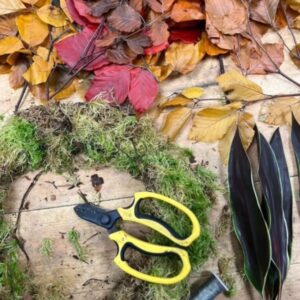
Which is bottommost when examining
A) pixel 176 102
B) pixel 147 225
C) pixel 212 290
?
pixel 212 290

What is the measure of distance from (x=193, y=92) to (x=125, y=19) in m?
0.18

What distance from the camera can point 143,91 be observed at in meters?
0.95

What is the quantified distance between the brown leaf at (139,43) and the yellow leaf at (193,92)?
107 millimetres

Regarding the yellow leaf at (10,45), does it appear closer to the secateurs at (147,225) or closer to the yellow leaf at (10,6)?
the yellow leaf at (10,6)

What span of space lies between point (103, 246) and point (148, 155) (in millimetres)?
184

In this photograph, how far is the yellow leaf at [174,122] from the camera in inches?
37.8

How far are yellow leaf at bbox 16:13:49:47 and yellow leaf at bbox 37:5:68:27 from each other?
13mm

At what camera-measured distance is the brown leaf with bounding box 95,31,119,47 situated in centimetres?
95

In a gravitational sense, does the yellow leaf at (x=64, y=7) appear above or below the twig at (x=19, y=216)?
above

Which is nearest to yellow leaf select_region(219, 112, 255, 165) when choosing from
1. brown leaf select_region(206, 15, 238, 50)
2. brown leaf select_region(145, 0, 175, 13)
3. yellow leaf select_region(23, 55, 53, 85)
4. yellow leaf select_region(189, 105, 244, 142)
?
yellow leaf select_region(189, 105, 244, 142)

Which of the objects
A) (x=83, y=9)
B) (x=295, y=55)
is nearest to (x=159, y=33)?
(x=83, y=9)

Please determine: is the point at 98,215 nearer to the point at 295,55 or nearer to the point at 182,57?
the point at 182,57

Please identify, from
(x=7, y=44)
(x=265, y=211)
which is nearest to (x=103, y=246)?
(x=265, y=211)

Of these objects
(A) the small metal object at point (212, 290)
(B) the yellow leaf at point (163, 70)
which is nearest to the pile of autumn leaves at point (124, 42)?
(B) the yellow leaf at point (163, 70)
